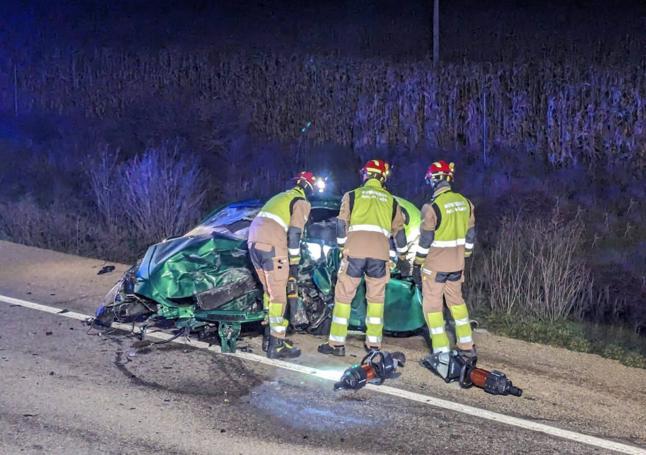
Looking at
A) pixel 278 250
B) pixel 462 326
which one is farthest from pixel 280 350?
pixel 462 326

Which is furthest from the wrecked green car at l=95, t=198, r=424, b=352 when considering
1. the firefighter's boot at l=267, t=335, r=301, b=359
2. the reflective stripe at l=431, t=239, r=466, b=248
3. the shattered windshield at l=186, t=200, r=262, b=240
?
the reflective stripe at l=431, t=239, r=466, b=248

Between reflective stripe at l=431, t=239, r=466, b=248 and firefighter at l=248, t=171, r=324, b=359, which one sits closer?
reflective stripe at l=431, t=239, r=466, b=248

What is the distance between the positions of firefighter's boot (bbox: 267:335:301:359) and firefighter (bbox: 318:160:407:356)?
287mm

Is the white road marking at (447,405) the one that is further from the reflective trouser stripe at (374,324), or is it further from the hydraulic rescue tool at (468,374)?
the reflective trouser stripe at (374,324)

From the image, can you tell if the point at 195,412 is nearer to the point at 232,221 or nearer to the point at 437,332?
the point at 437,332

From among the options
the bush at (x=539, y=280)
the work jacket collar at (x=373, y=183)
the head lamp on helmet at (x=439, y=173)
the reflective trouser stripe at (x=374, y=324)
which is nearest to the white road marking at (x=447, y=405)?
the reflective trouser stripe at (x=374, y=324)

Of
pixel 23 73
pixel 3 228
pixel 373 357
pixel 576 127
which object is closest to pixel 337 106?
pixel 576 127

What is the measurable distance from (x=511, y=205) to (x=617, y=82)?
15.8 feet

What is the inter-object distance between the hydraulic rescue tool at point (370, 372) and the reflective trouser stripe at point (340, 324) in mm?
660

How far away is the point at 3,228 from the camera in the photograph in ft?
43.5

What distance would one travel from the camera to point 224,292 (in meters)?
7.50

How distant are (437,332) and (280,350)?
137 centimetres

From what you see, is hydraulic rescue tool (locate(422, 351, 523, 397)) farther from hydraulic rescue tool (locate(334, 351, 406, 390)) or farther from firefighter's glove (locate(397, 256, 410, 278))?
firefighter's glove (locate(397, 256, 410, 278))

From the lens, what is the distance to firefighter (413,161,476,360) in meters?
7.10
